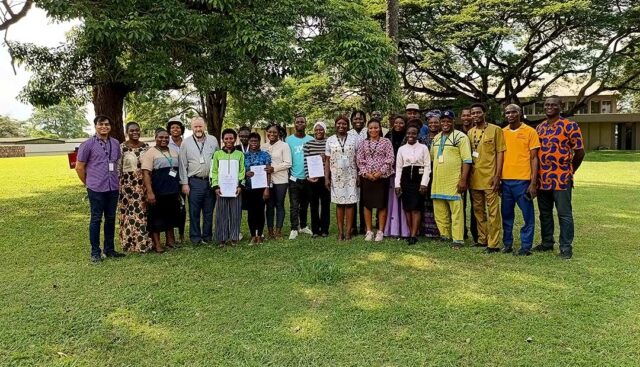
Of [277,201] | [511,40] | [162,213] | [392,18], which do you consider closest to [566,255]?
[277,201]

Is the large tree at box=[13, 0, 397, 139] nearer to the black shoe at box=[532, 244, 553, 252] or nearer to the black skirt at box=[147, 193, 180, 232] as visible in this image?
the black skirt at box=[147, 193, 180, 232]

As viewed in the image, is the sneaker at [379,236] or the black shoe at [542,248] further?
the sneaker at [379,236]

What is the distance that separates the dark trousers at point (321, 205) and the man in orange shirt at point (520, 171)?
2291 mm

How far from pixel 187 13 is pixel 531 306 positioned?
5.01m

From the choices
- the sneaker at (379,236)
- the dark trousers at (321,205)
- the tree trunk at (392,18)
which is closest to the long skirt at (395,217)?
the sneaker at (379,236)

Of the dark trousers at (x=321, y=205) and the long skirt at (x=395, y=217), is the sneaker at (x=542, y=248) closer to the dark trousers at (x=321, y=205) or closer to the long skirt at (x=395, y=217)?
the long skirt at (x=395, y=217)

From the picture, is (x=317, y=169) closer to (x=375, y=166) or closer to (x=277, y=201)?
(x=277, y=201)

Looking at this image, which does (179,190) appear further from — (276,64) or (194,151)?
(276,64)

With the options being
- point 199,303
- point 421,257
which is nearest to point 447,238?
point 421,257

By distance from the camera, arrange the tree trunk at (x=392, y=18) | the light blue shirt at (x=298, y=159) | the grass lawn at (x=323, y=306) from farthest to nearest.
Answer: the tree trunk at (x=392, y=18) < the light blue shirt at (x=298, y=159) < the grass lawn at (x=323, y=306)

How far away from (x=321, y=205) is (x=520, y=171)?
8.61 ft

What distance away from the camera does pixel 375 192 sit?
5973 millimetres

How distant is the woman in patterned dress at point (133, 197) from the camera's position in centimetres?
559

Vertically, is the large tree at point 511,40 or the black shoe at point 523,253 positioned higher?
the large tree at point 511,40
